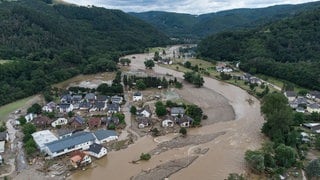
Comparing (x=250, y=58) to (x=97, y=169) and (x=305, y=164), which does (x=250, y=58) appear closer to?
(x=305, y=164)

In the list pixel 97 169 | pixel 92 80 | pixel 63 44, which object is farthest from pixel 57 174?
pixel 63 44

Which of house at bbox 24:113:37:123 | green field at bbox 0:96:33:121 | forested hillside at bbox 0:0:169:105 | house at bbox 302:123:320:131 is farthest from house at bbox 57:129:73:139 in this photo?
house at bbox 302:123:320:131

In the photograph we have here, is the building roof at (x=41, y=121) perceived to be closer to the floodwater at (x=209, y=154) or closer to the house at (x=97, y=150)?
the house at (x=97, y=150)

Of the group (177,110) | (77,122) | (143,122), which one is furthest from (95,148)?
(177,110)

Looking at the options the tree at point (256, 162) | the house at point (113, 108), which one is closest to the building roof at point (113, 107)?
the house at point (113, 108)

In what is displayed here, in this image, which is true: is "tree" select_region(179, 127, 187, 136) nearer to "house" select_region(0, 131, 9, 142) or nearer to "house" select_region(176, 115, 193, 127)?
"house" select_region(176, 115, 193, 127)

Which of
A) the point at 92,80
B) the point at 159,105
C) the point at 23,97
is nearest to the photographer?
the point at 159,105

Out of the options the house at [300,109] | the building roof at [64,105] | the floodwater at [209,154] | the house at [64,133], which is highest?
the building roof at [64,105]
